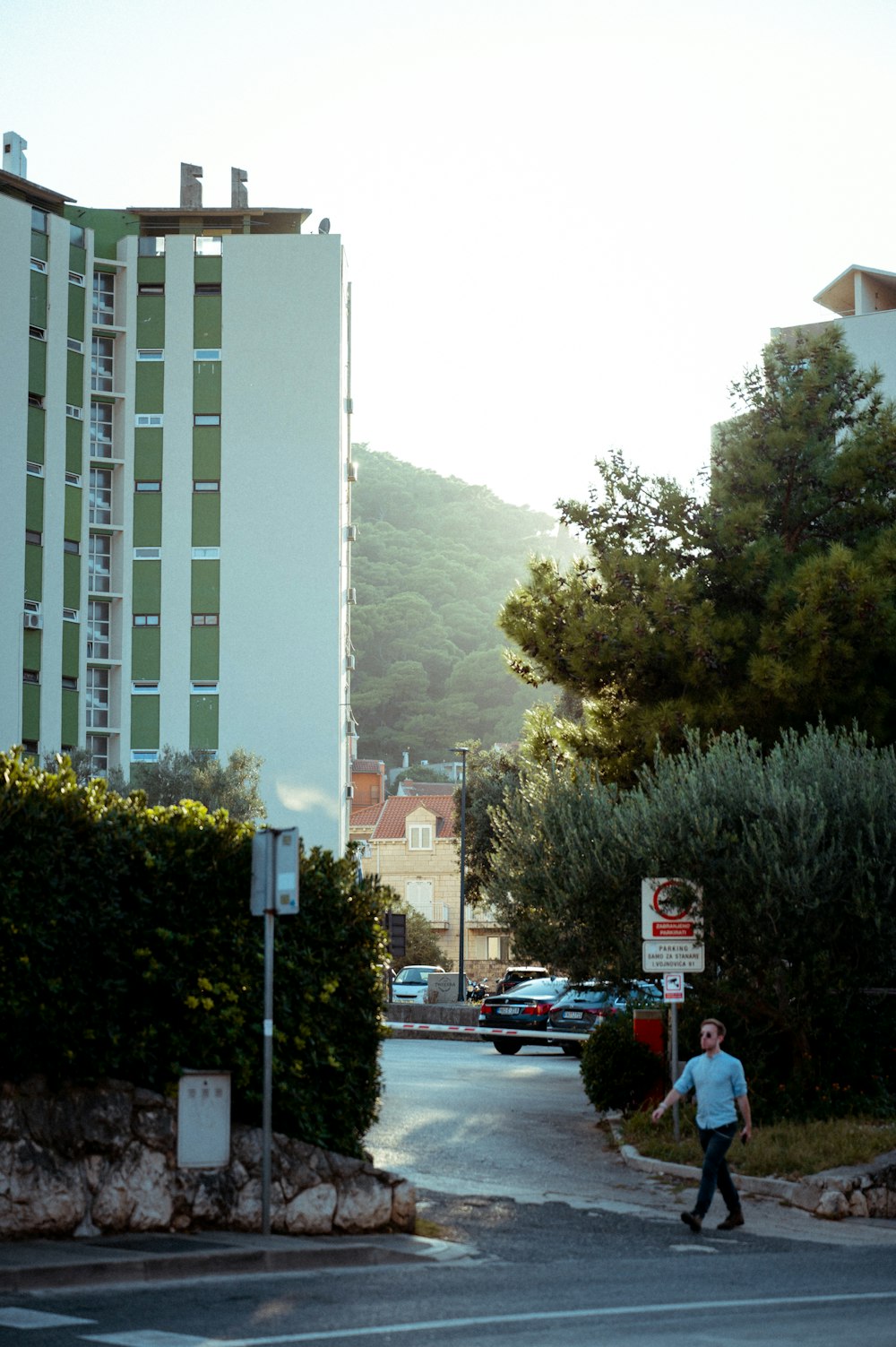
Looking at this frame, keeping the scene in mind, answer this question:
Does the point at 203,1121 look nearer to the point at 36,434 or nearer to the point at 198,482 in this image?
the point at 36,434

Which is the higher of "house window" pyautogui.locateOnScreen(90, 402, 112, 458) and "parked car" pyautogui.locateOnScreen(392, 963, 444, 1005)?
"house window" pyautogui.locateOnScreen(90, 402, 112, 458)

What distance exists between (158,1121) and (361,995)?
1834 mm

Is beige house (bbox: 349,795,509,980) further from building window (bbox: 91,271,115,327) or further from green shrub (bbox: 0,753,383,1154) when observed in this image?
green shrub (bbox: 0,753,383,1154)

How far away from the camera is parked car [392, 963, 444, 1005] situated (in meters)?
57.1

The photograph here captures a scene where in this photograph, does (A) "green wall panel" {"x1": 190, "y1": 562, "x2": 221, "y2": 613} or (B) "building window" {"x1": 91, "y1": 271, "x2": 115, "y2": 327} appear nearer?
(A) "green wall panel" {"x1": 190, "y1": 562, "x2": 221, "y2": 613}

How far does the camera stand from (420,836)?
89.6 metres

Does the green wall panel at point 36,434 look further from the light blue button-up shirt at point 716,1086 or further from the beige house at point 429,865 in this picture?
the light blue button-up shirt at point 716,1086

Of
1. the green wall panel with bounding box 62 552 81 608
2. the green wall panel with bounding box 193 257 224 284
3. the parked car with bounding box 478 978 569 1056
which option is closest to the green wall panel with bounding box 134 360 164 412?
the green wall panel with bounding box 193 257 224 284

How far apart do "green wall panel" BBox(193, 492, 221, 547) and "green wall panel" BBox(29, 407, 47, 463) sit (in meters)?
6.49

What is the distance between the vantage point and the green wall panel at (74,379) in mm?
64500

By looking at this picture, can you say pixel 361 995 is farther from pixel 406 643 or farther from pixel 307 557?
pixel 406 643

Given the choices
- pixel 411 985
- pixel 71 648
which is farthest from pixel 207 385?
pixel 411 985

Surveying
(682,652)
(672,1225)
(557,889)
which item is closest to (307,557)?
(682,652)

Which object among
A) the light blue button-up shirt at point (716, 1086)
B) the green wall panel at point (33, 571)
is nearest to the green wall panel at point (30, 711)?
the green wall panel at point (33, 571)
